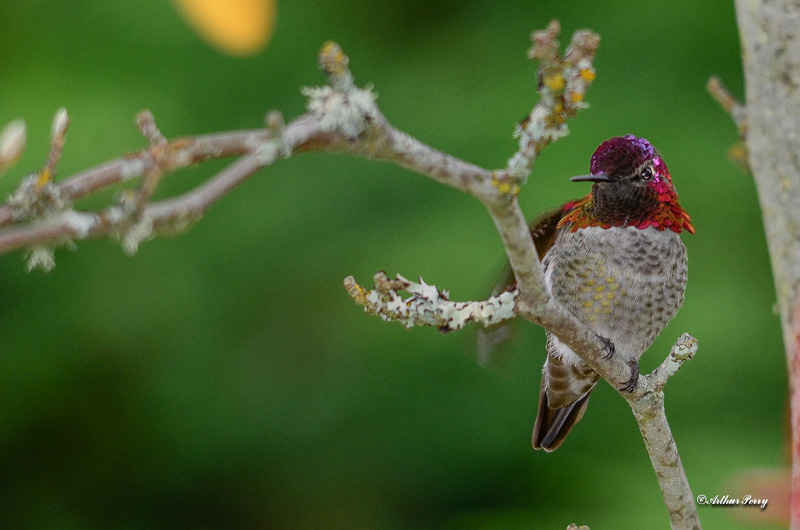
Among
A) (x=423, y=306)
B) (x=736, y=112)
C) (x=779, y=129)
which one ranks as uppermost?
(x=736, y=112)

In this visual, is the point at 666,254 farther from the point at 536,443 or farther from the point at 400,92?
the point at 400,92

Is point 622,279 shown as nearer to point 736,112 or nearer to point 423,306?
point 736,112

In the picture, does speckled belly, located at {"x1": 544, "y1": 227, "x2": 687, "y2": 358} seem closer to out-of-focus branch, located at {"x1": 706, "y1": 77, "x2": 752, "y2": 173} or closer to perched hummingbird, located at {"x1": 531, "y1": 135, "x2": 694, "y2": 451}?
perched hummingbird, located at {"x1": 531, "y1": 135, "x2": 694, "y2": 451}

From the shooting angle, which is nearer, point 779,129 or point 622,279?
point 779,129

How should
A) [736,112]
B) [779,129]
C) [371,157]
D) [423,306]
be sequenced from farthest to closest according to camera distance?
1. [736,112]
2. [779,129]
3. [423,306]
4. [371,157]

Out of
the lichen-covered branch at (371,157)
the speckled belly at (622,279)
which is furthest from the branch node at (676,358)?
the speckled belly at (622,279)

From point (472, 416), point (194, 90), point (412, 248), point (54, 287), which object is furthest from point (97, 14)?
point (472, 416)

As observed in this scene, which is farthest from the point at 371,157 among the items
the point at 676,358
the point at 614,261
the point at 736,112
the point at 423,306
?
the point at 614,261

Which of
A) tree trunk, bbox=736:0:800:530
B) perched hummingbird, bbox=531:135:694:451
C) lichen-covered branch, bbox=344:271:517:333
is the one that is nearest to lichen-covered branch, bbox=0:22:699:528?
lichen-covered branch, bbox=344:271:517:333
